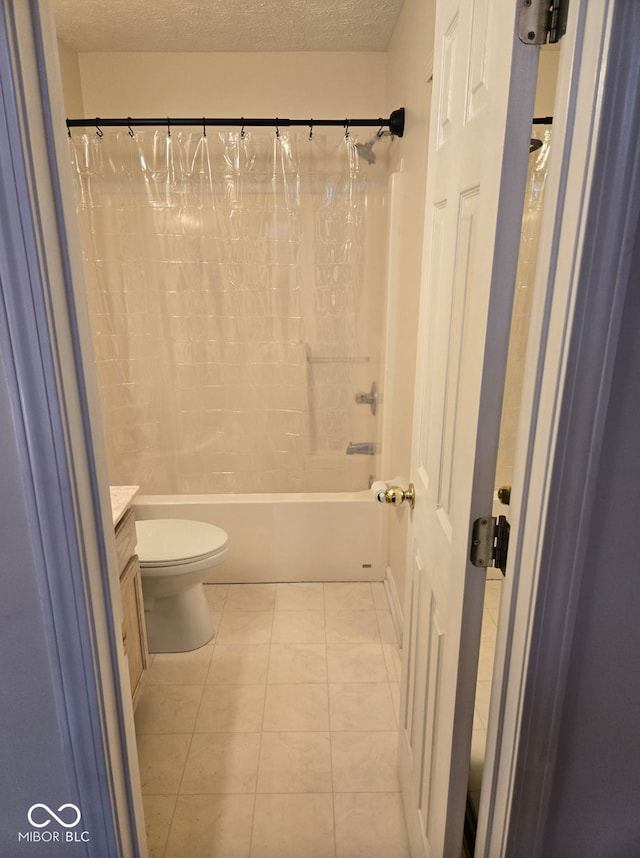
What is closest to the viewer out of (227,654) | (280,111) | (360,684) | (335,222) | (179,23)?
(360,684)

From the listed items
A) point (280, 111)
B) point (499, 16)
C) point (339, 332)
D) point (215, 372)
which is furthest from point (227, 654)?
point (280, 111)

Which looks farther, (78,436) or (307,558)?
(307,558)

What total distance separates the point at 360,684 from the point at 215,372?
1662mm

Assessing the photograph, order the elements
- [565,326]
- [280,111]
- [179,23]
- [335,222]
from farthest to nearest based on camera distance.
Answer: [280,111]
[335,222]
[179,23]
[565,326]

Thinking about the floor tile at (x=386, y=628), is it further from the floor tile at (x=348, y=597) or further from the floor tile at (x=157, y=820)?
the floor tile at (x=157, y=820)

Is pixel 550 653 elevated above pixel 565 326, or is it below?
below

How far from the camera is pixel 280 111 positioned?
9.73 feet

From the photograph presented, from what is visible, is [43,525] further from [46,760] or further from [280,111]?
[280,111]

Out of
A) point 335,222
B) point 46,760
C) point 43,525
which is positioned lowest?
point 46,760

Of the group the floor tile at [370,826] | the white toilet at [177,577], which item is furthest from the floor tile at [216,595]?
the floor tile at [370,826]

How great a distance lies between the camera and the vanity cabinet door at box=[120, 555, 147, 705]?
1797 mm

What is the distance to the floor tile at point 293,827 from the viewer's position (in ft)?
5.14

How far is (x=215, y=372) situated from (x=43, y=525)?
7.29 ft

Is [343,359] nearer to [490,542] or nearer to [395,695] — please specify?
[395,695]
